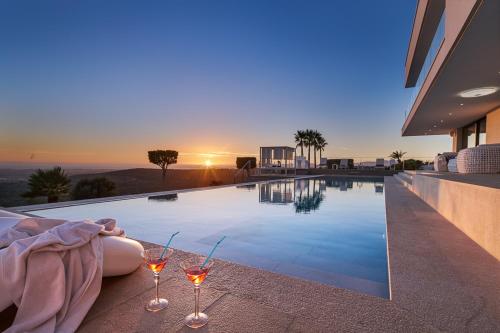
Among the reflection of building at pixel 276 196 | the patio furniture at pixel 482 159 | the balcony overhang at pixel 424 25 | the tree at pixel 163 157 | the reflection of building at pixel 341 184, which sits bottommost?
the reflection of building at pixel 276 196

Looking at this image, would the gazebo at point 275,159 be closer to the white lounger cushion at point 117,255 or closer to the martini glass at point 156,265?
the white lounger cushion at point 117,255

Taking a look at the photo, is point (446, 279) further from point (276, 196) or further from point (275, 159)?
point (275, 159)

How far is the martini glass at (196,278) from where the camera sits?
45.1 inches

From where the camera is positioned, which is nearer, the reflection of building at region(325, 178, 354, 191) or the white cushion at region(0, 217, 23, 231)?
the white cushion at region(0, 217, 23, 231)

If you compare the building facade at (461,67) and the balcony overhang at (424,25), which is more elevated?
the balcony overhang at (424,25)

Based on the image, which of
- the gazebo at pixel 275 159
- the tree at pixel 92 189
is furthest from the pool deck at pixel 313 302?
the gazebo at pixel 275 159

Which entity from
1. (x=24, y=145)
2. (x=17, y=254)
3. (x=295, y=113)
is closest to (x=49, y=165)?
(x=24, y=145)

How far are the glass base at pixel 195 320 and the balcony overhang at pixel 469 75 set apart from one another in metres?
4.78

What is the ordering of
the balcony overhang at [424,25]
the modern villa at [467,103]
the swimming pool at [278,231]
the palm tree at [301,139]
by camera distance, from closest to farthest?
1. the modern villa at [467,103]
2. the swimming pool at [278,231]
3. the balcony overhang at [424,25]
4. the palm tree at [301,139]

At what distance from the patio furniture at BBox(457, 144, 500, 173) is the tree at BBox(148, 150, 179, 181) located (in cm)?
1925

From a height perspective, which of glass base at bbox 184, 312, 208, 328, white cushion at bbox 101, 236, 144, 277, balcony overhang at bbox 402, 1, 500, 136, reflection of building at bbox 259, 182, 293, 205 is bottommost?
reflection of building at bbox 259, 182, 293, 205

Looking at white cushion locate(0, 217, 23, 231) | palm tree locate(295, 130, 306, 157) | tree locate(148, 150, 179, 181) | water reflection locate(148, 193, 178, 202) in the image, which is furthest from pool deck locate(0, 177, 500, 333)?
palm tree locate(295, 130, 306, 157)

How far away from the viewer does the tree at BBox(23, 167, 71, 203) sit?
27.1 feet

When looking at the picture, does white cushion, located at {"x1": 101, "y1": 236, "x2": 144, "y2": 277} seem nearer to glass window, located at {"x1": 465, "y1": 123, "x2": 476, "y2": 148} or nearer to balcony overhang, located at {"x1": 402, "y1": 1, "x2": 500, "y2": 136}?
balcony overhang, located at {"x1": 402, "y1": 1, "x2": 500, "y2": 136}
